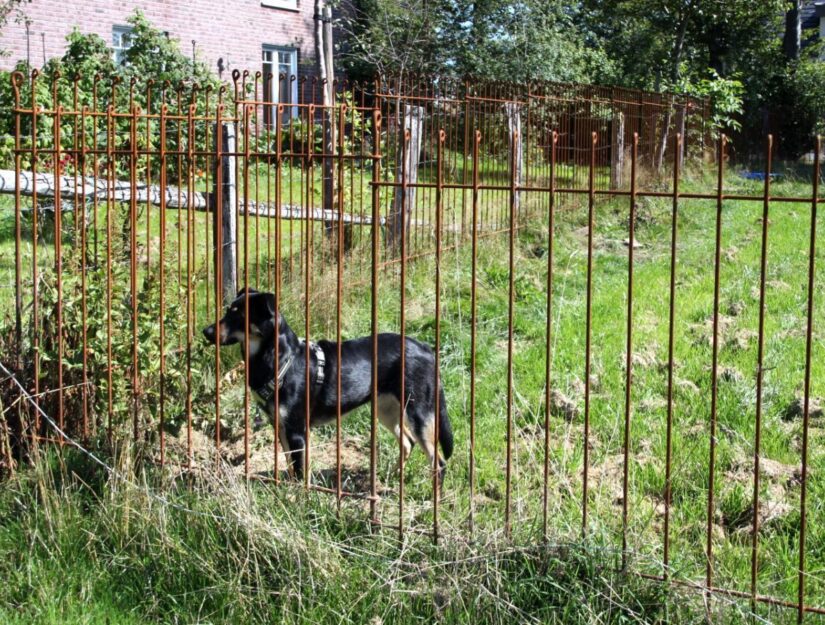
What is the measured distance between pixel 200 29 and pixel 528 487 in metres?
21.5

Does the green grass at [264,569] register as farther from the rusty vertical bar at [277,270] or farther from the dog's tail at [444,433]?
the dog's tail at [444,433]

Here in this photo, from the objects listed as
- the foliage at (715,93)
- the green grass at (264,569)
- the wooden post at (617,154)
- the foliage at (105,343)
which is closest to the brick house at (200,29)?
the wooden post at (617,154)

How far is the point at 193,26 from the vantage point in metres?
24.1

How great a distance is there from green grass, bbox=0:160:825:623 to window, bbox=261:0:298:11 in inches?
713

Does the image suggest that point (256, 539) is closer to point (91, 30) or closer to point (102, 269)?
point (102, 269)

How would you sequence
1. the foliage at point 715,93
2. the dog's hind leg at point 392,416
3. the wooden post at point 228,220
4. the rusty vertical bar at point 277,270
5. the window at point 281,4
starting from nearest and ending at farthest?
the rusty vertical bar at point 277,270, the dog's hind leg at point 392,416, the wooden post at point 228,220, the foliage at point 715,93, the window at point 281,4

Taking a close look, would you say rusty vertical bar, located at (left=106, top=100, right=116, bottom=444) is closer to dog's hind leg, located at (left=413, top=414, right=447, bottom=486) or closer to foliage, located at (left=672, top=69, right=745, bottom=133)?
dog's hind leg, located at (left=413, top=414, right=447, bottom=486)

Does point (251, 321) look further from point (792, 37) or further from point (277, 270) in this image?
point (792, 37)

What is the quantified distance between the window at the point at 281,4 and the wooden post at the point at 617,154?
1316cm

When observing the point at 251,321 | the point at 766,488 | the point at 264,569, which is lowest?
the point at 264,569

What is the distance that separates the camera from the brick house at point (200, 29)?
20.8 meters

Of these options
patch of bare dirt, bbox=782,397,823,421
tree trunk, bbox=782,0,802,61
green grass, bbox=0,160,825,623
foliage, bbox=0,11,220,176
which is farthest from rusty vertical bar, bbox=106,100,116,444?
tree trunk, bbox=782,0,802,61

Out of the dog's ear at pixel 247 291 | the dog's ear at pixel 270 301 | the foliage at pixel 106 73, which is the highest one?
the foliage at pixel 106 73

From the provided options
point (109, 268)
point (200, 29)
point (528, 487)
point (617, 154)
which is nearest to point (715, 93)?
point (617, 154)
